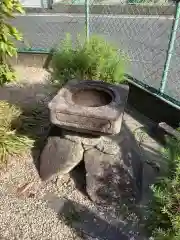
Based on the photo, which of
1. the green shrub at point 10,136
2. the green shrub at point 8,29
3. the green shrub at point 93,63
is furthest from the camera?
the green shrub at point 93,63


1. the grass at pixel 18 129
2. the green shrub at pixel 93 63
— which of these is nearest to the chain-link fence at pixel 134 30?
the green shrub at pixel 93 63

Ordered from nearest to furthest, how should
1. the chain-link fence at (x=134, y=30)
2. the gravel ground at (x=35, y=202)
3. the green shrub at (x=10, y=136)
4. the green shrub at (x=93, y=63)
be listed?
the gravel ground at (x=35, y=202), the green shrub at (x=10, y=136), the green shrub at (x=93, y=63), the chain-link fence at (x=134, y=30)

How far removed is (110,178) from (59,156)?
510mm

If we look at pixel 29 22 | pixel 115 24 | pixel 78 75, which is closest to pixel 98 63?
pixel 78 75

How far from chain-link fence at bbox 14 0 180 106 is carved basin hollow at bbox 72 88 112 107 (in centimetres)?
101

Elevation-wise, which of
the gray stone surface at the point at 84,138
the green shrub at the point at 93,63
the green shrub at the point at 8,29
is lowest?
the gray stone surface at the point at 84,138

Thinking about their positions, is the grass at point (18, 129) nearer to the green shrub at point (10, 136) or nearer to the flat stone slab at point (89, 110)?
the green shrub at point (10, 136)

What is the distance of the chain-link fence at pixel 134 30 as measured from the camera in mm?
3693

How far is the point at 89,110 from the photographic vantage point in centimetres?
235

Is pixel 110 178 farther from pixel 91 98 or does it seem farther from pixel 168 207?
pixel 168 207

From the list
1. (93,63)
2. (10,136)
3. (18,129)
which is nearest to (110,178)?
(10,136)

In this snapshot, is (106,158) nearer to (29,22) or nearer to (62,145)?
(62,145)

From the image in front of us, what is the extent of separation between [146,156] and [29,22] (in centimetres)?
585

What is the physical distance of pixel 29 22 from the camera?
25.1 feet
